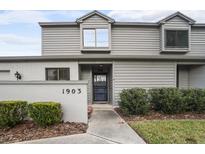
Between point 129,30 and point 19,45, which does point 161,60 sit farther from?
point 19,45

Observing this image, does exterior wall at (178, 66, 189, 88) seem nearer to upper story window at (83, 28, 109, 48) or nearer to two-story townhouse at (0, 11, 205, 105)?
two-story townhouse at (0, 11, 205, 105)

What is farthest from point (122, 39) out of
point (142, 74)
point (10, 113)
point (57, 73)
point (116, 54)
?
point (10, 113)

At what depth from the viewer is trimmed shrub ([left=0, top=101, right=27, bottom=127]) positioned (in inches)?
261

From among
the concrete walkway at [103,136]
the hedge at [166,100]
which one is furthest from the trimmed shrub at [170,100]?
the concrete walkway at [103,136]

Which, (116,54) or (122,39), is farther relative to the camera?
(122,39)

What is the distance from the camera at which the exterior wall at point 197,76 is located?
12.2m

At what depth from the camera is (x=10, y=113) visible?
6695 millimetres

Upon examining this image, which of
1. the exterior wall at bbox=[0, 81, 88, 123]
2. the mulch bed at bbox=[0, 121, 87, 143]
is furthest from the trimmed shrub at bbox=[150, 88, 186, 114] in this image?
the mulch bed at bbox=[0, 121, 87, 143]

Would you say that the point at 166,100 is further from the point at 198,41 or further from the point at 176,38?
the point at 198,41

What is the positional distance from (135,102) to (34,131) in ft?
15.1

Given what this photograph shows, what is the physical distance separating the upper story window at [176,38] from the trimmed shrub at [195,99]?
215 inches

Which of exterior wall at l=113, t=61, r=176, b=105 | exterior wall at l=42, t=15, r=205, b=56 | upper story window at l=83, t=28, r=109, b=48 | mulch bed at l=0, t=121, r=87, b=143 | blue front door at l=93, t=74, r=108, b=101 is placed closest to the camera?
mulch bed at l=0, t=121, r=87, b=143

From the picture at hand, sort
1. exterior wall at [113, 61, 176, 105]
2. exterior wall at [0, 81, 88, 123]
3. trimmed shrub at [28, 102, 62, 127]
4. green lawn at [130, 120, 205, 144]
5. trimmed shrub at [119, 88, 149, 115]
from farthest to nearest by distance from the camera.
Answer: exterior wall at [113, 61, 176, 105], trimmed shrub at [119, 88, 149, 115], exterior wall at [0, 81, 88, 123], trimmed shrub at [28, 102, 62, 127], green lawn at [130, 120, 205, 144]
